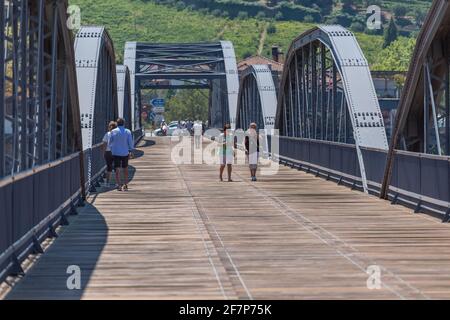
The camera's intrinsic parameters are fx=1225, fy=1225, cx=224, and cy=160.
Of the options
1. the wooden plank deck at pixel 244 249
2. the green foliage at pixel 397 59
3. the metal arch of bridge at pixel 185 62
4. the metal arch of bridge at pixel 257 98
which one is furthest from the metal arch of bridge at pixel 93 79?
the green foliage at pixel 397 59

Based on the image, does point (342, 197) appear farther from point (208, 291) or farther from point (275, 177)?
point (208, 291)

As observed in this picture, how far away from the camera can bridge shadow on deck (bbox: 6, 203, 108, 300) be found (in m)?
12.4

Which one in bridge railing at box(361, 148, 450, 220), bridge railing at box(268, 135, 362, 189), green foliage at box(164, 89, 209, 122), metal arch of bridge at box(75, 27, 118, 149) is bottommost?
green foliage at box(164, 89, 209, 122)

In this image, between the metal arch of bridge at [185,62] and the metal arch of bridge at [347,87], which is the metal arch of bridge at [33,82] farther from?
the metal arch of bridge at [185,62]

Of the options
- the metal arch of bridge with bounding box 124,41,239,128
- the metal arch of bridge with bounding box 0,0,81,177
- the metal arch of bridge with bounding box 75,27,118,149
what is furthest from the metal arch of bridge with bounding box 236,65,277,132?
the metal arch of bridge with bounding box 0,0,81,177

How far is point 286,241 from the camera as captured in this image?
17484 mm

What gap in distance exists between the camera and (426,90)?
2348 cm

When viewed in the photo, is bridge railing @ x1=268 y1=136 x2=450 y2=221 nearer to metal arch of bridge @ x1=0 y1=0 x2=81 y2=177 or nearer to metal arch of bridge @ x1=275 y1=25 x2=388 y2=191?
metal arch of bridge @ x1=275 y1=25 x2=388 y2=191

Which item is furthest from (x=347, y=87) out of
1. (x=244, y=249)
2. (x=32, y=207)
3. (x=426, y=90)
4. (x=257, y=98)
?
(x=257, y=98)

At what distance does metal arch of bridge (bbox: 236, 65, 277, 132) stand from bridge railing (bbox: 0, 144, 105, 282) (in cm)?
3129

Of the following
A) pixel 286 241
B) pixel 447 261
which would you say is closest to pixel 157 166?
pixel 286 241

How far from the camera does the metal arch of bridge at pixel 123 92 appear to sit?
221 ft

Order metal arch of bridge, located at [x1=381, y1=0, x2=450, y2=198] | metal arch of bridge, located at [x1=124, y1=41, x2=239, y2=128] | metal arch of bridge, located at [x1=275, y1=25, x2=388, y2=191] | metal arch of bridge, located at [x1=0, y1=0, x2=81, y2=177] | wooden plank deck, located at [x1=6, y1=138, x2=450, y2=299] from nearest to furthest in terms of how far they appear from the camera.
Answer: wooden plank deck, located at [x1=6, y1=138, x2=450, y2=299] → metal arch of bridge, located at [x1=0, y1=0, x2=81, y2=177] → metal arch of bridge, located at [x1=381, y1=0, x2=450, y2=198] → metal arch of bridge, located at [x1=275, y1=25, x2=388, y2=191] → metal arch of bridge, located at [x1=124, y1=41, x2=239, y2=128]

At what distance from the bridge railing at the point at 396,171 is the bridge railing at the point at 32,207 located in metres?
6.31
